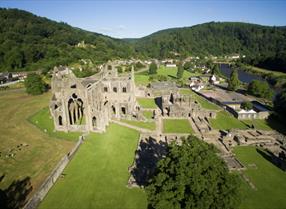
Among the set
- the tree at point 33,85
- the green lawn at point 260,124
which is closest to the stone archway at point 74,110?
the tree at point 33,85

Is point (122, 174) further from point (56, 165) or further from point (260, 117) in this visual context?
point (260, 117)

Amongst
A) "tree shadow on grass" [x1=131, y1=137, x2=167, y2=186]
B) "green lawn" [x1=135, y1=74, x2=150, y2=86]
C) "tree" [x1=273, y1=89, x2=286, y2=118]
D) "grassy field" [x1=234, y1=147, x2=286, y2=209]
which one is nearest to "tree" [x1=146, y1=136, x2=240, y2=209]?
"grassy field" [x1=234, y1=147, x2=286, y2=209]

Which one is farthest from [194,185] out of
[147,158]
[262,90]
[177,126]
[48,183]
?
[262,90]

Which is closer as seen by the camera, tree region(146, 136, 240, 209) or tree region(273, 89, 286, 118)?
tree region(146, 136, 240, 209)

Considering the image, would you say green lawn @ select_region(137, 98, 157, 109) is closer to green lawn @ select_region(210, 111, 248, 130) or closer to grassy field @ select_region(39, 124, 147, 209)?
green lawn @ select_region(210, 111, 248, 130)

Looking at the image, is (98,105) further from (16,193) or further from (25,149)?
(16,193)

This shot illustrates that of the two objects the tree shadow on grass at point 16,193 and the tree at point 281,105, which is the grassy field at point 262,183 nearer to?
the tree at point 281,105

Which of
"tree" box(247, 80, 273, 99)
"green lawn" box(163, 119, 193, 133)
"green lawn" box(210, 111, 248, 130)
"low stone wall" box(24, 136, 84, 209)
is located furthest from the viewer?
"tree" box(247, 80, 273, 99)
